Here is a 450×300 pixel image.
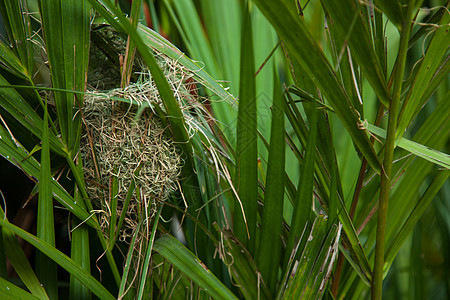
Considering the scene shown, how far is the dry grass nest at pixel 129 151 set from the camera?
1.43 ft

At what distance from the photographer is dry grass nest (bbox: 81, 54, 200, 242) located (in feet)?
1.43

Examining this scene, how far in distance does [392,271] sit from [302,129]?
1.49ft

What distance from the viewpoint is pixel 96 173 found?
0.45 m

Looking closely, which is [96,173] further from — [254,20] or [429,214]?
[429,214]

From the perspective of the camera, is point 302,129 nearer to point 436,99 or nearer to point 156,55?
point 156,55

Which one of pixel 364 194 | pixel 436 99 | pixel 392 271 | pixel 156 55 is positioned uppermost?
pixel 156 55

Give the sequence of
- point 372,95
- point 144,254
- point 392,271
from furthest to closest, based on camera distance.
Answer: point 392,271 → point 372,95 → point 144,254

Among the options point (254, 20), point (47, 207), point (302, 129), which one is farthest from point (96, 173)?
point (254, 20)

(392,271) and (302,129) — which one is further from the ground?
(302,129)

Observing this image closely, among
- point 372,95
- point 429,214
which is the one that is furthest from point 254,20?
point 429,214

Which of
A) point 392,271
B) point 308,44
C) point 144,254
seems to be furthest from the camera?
point 392,271

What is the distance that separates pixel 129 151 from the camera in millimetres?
438

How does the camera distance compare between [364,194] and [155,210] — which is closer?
[155,210]

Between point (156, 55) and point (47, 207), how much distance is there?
0.22 m
